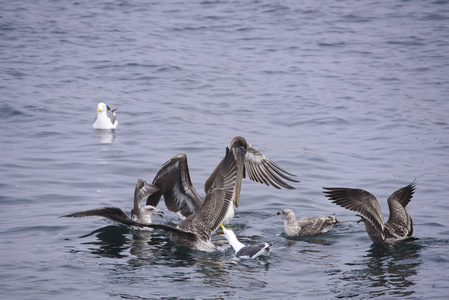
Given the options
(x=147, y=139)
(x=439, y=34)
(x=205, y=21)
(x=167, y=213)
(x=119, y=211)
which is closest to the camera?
(x=119, y=211)

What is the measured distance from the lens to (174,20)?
2980cm

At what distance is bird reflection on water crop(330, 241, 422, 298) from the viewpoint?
7.57 m

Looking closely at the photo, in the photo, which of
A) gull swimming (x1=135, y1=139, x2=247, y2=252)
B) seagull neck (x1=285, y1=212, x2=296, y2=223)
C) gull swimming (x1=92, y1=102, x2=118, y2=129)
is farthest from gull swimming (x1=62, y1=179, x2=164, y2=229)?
gull swimming (x1=92, y1=102, x2=118, y2=129)

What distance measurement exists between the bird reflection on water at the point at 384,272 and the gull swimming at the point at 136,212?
2753 millimetres

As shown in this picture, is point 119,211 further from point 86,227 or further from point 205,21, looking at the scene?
point 205,21

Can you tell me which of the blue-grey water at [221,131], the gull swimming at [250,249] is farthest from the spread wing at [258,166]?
the gull swimming at [250,249]

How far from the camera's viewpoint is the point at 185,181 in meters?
10.4

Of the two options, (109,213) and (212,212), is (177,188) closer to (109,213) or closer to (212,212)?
(212,212)

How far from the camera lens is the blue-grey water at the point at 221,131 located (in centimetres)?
809

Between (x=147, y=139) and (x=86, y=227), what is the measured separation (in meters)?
5.68

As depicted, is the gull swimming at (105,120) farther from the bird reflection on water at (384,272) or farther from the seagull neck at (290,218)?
the bird reflection on water at (384,272)

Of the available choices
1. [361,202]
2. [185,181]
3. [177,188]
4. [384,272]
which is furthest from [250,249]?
[177,188]

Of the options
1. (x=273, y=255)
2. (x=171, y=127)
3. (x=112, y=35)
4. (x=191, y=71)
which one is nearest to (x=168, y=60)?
(x=191, y=71)

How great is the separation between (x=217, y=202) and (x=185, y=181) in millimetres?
1223
